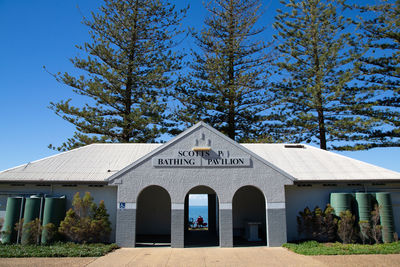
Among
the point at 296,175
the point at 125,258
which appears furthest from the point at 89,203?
the point at 296,175

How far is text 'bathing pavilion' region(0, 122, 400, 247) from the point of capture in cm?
1439

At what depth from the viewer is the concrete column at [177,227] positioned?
14133 mm

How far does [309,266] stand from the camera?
1060 centimetres

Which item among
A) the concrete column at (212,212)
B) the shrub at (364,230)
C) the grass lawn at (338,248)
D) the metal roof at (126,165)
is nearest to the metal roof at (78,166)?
the metal roof at (126,165)

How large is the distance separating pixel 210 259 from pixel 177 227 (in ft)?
9.20

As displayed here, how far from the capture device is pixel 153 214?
59.7 feet

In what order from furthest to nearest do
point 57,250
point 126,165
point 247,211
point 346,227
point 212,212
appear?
point 212,212 → point 247,211 → point 126,165 → point 346,227 → point 57,250

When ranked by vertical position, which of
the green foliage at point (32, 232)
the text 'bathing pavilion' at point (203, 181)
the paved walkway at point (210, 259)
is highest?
the text 'bathing pavilion' at point (203, 181)

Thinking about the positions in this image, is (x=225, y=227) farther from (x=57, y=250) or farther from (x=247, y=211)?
(x=57, y=250)

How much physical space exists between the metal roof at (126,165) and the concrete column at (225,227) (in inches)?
143

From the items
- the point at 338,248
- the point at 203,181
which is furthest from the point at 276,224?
the point at 203,181

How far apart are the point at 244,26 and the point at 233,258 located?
851 inches

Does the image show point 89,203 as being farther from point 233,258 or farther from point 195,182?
point 233,258

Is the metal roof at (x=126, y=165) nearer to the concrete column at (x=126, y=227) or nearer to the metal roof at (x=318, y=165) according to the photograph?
the metal roof at (x=318, y=165)
